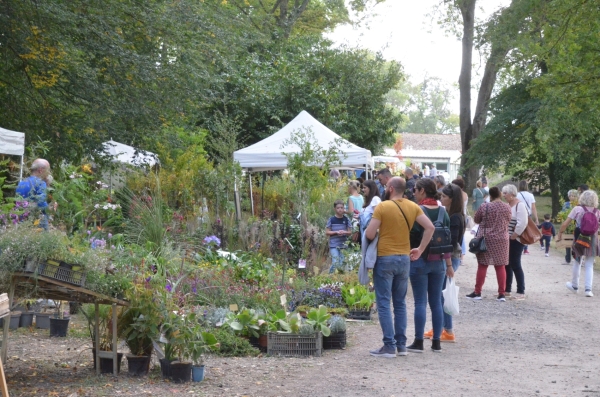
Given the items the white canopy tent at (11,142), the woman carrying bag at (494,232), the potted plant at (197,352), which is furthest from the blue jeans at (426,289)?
the white canopy tent at (11,142)

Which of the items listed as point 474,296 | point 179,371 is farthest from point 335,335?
point 474,296

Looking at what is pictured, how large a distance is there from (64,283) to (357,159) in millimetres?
12181

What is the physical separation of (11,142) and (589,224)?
920 centimetres

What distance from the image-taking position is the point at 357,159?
706 inches

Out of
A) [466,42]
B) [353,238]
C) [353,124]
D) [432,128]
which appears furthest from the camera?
[432,128]

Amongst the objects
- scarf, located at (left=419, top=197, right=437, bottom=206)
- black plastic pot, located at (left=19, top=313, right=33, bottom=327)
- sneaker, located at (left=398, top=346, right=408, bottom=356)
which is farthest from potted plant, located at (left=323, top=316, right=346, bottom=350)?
black plastic pot, located at (left=19, top=313, right=33, bottom=327)

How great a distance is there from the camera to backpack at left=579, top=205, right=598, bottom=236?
13406 mm

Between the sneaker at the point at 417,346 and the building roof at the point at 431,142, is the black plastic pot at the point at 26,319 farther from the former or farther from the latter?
the building roof at the point at 431,142

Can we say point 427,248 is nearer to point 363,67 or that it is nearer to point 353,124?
point 353,124

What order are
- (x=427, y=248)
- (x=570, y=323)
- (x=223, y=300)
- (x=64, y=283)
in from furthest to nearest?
1. (x=570, y=323)
2. (x=223, y=300)
3. (x=427, y=248)
4. (x=64, y=283)

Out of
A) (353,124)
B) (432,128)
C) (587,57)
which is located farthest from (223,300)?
(432,128)

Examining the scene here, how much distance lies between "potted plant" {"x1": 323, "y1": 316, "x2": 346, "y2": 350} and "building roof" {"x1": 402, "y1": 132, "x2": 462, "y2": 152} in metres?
89.7

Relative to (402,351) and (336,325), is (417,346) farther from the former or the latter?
(336,325)

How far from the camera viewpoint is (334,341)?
874cm
